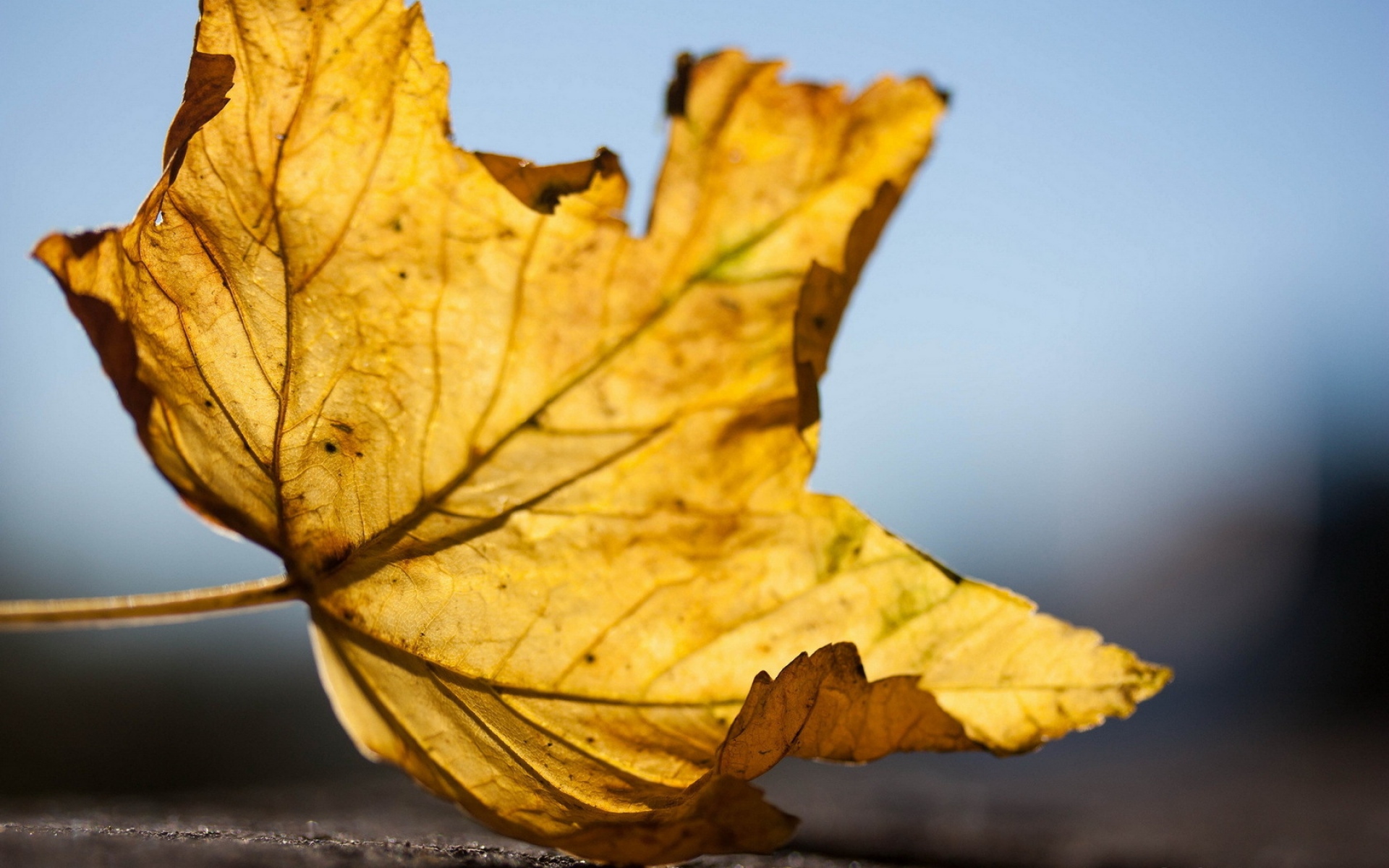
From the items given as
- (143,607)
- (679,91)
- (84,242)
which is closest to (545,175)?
(679,91)

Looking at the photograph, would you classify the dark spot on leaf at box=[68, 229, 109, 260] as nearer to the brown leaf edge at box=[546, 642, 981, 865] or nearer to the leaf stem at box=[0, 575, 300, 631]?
the leaf stem at box=[0, 575, 300, 631]

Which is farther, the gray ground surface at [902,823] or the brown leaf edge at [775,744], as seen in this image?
the gray ground surface at [902,823]

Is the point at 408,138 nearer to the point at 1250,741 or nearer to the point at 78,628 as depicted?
the point at 78,628

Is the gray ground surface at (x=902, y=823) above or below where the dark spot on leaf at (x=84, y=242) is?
below

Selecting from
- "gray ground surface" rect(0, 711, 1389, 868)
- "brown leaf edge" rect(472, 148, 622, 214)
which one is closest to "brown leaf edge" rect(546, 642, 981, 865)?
"gray ground surface" rect(0, 711, 1389, 868)

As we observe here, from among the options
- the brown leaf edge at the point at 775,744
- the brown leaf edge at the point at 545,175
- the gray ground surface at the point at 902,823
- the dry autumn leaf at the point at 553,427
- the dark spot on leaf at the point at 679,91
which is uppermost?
the dark spot on leaf at the point at 679,91

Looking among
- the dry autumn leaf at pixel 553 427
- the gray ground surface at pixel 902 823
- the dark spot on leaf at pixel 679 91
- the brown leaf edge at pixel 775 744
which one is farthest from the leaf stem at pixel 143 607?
the dark spot on leaf at pixel 679 91

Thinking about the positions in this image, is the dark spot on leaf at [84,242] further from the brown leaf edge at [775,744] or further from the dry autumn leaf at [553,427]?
the brown leaf edge at [775,744]
